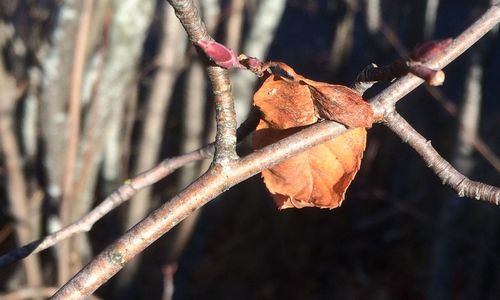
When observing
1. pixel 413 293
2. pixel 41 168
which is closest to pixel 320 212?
pixel 413 293

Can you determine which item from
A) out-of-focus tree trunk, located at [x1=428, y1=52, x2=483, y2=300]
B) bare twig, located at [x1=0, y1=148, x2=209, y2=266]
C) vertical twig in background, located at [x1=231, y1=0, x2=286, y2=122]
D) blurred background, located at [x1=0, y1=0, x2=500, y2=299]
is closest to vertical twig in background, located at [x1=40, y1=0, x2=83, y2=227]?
blurred background, located at [x1=0, y1=0, x2=500, y2=299]

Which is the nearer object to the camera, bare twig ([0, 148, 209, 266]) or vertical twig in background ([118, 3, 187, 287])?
bare twig ([0, 148, 209, 266])

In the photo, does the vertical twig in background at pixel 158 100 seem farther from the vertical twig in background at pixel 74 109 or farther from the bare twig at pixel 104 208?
the bare twig at pixel 104 208

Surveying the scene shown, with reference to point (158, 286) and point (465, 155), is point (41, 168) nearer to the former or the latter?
point (158, 286)

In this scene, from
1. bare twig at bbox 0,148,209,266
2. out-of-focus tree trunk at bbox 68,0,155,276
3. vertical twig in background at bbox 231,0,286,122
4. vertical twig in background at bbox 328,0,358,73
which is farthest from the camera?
vertical twig in background at bbox 328,0,358,73

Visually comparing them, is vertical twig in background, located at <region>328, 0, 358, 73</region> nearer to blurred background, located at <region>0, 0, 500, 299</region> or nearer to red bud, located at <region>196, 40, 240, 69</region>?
blurred background, located at <region>0, 0, 500, 299</region>

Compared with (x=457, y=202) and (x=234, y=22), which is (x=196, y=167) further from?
(x=457, y=202)

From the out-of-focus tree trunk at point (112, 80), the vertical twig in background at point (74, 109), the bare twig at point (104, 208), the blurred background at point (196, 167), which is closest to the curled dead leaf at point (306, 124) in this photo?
the bare twig at point (104, 208)
